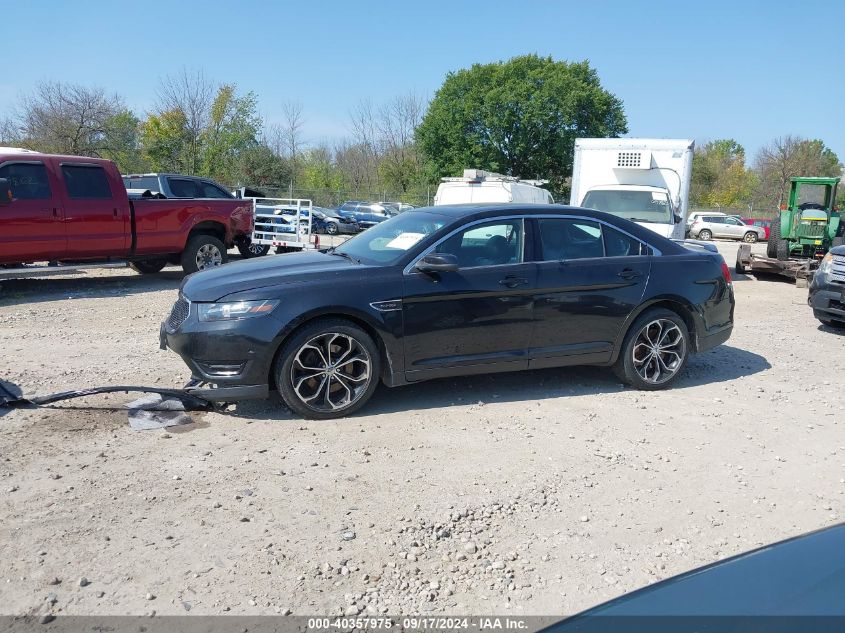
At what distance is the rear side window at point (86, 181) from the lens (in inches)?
407

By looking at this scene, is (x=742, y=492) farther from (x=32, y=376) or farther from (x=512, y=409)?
(x=32, y=376)

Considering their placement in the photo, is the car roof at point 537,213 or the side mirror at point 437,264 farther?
the car roof at point 537,213

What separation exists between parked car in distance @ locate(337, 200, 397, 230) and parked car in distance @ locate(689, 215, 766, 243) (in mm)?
16248

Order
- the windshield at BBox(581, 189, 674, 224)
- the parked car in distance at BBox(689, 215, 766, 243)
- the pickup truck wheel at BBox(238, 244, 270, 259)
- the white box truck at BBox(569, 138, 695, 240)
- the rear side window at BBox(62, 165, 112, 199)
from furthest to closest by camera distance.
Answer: the parked car in distance at BBox(689, 215, 766, 243) → the pickup truck wheel at BBox(238, 244, 270, 259) → the white box truck at BBox(569, 138, 695, 240) → the windshield at BBox(581, 189, 674, 224) → the rear side window at BBox(62, 165, 112, 199)

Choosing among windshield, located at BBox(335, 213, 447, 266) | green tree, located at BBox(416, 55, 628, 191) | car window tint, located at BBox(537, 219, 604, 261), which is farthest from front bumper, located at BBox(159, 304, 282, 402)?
green tree, located at BBox(416, 55, 628, 191)

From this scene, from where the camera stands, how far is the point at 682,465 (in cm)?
460

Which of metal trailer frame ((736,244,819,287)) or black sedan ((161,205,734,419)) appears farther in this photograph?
metal trailer frame ((736,244,819,287))

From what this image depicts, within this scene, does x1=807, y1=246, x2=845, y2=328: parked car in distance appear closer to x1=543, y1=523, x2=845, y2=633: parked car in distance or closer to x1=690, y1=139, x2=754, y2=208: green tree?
x1=543, y1=523, x2=845, y2=633: parked car in distance

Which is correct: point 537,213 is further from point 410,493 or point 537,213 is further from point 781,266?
point 781,266

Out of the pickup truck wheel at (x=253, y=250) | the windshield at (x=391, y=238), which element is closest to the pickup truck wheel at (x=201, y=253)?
the pickup truck wheel at (x=253, y=250)

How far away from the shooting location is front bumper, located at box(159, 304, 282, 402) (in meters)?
4.93

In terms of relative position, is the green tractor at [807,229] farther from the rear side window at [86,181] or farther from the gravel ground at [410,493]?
the rear side window at [86,181]

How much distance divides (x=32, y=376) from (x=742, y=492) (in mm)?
5763

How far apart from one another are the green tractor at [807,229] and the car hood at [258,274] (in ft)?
47.2
